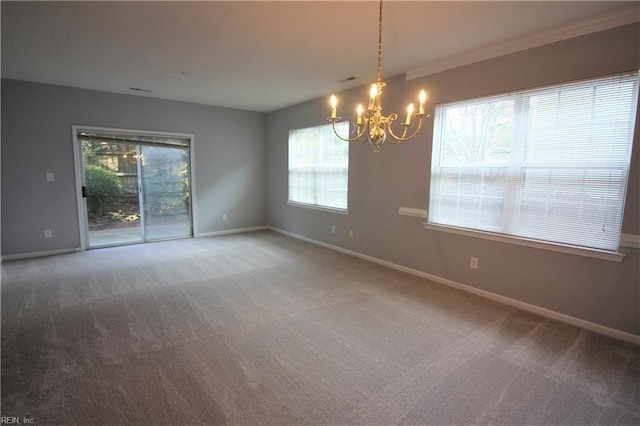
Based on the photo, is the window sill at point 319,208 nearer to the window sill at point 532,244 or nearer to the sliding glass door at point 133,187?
the window sill at point 532,244

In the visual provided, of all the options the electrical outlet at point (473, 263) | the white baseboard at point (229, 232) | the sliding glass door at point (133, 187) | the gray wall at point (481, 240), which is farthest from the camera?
the white baseboard at point (229, 232)

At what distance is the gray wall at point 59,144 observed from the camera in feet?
14.3

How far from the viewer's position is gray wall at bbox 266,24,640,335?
2.49 metres

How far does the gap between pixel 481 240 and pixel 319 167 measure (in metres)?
3.03

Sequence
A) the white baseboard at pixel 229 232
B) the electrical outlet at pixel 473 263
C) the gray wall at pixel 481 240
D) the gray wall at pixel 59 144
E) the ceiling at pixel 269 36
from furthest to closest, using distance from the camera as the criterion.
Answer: the white baseboard at pixel 229 232
the gray wall at pixel 59 144
the electrical outlet at pixel 473 263
the gray wall at pixel 481 240
the ceiling at pixel 269 36

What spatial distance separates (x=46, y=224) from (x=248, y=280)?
3.53 meters

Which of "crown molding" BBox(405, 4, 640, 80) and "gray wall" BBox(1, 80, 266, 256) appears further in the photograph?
"gray wall" BBox(1, 80, 266, 256)

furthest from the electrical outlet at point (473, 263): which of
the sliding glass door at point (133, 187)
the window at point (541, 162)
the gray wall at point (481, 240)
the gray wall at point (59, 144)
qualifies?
the sliding glass door at point (133, 187)

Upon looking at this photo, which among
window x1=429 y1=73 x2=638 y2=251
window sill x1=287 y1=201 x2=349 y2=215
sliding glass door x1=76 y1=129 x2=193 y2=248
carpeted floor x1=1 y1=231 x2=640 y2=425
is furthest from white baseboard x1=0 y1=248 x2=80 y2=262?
window x1=429 y1=73 x2=638 y2=251

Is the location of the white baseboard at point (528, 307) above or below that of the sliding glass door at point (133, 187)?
below

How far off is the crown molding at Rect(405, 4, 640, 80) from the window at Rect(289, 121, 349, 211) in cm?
171

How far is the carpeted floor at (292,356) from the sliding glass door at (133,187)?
1642mm

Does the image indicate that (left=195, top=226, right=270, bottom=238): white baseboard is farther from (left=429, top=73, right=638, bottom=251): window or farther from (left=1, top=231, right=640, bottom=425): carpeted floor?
(left=429, top=73, right=638, bottom=251): window

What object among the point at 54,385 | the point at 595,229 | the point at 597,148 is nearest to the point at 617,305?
the point at 595,229
